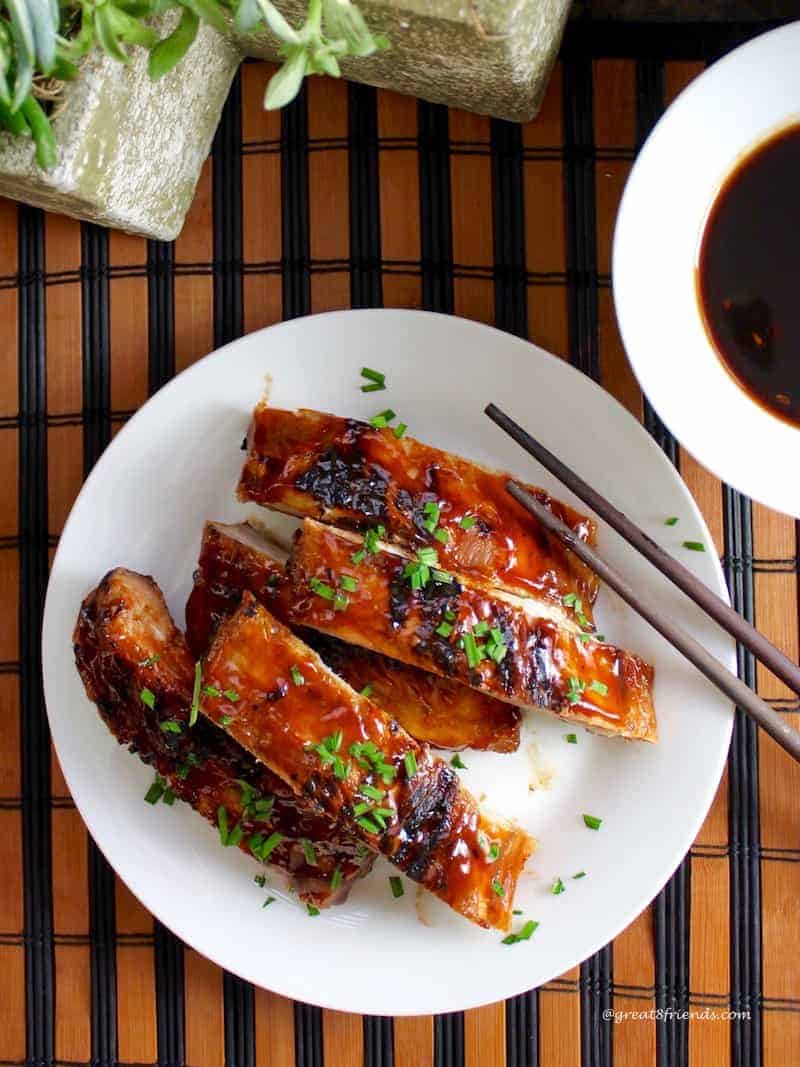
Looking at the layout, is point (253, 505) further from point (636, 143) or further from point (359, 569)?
point (636, 143)

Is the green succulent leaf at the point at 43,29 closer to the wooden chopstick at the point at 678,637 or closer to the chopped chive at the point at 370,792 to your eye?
the wooden chopstick at the point at 678,637

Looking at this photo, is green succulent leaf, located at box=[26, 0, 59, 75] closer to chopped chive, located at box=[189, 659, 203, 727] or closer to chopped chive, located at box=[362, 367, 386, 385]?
chopped chive, located at box=[362, 367, 386, 385]

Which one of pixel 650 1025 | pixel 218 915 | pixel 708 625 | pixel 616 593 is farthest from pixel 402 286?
pixel 650 1025

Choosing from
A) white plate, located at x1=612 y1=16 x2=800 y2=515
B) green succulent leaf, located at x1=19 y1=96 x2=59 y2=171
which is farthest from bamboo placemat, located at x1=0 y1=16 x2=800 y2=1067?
green succulent leaf, located at x1=19 y1=96 x2=59 y2=171

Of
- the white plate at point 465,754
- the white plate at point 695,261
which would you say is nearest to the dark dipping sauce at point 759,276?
the white plate at point 695,261

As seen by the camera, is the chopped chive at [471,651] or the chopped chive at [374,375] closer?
the chopped chive at [471,651]

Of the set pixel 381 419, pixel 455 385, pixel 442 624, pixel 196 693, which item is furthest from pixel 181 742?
pixel 455 385
